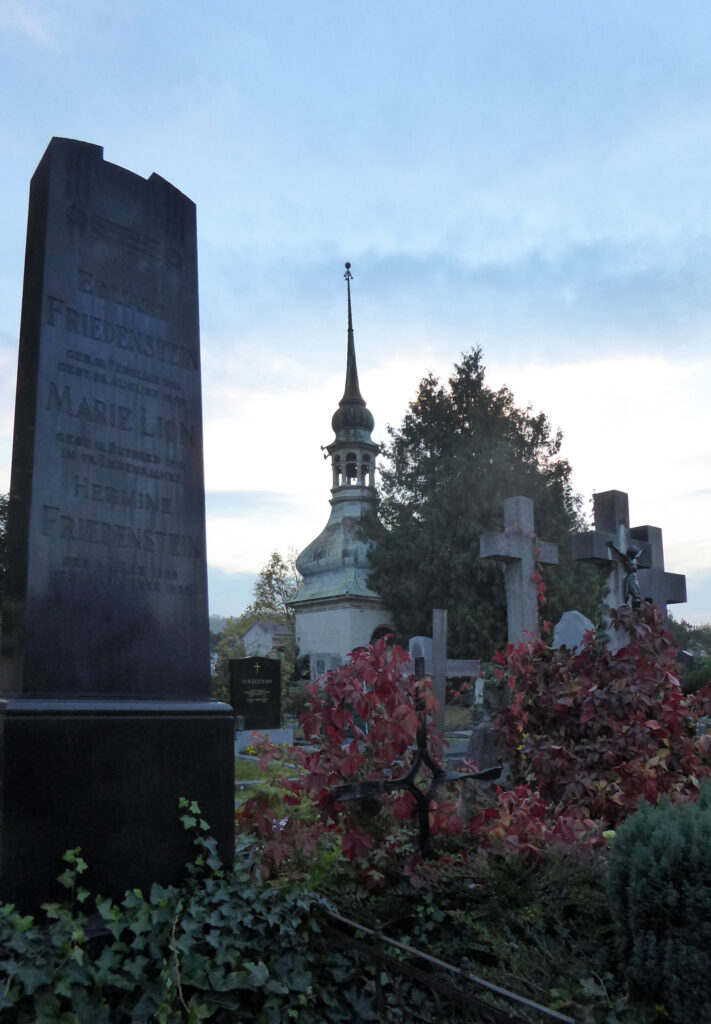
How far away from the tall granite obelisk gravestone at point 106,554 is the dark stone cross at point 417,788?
549 millimetres

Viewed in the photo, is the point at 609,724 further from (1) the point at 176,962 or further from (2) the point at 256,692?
(2) the point at 256,692

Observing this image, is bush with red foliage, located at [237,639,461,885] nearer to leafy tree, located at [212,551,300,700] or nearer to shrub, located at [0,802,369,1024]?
shrub, located at [0,802,369,1024]

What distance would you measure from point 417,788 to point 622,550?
5733 mm

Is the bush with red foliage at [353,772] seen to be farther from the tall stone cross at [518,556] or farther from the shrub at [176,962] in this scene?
the tall stone cross at [518,556]

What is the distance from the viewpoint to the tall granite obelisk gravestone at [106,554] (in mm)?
3229

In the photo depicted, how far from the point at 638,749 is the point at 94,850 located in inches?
113

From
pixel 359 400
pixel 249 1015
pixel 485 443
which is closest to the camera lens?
pixel 249 1015

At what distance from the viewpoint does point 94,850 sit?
323cm

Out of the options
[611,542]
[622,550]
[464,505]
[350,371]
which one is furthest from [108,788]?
[350,371]

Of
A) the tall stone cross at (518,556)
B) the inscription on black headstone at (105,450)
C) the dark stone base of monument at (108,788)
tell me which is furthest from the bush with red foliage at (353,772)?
the tall stone cross at (518,556)

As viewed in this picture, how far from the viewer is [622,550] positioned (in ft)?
29.6

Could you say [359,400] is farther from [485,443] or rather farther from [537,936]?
[537,936]

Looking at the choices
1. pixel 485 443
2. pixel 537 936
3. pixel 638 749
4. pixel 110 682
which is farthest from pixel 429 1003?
pixel 485 443

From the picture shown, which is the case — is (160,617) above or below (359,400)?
below
